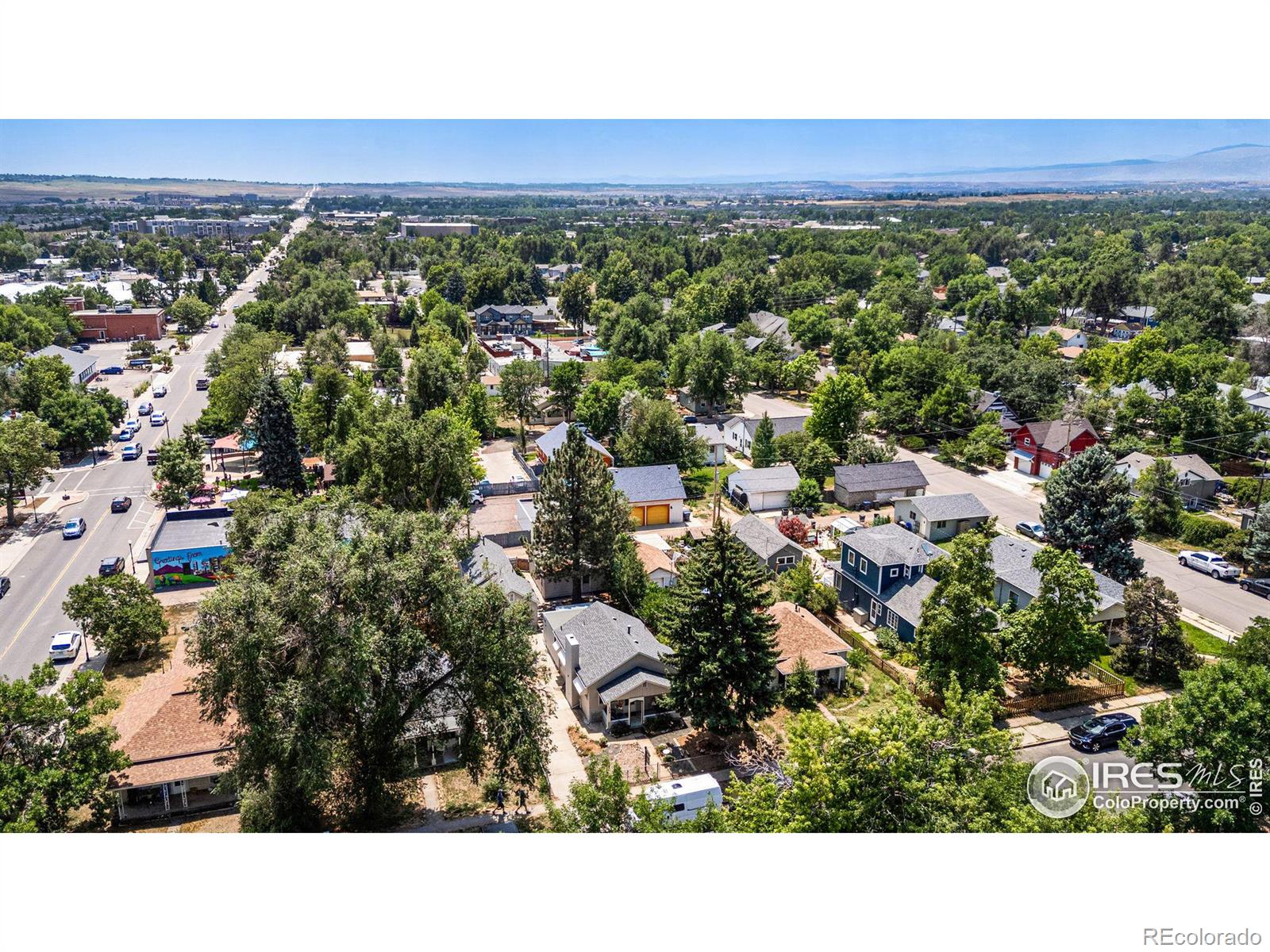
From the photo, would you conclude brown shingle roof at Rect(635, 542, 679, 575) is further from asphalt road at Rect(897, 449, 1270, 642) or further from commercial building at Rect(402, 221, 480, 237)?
commercial building at Rect(402, 221, 480, 237)

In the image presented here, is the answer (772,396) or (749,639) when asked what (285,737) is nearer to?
(749,639)

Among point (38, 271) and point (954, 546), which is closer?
point (954, 546)

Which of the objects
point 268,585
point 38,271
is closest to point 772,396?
point 268,585

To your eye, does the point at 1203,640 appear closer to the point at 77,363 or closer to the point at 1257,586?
the point at 1257,586

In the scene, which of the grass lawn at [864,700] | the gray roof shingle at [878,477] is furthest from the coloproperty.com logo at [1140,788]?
the gray roof shingle at [878,477]

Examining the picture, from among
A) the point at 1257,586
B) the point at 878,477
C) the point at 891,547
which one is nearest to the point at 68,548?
the point at 891,547

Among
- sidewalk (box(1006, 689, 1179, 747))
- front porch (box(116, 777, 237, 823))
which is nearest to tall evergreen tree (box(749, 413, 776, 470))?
sidewalk (box(1006, 689, 1179, 747))

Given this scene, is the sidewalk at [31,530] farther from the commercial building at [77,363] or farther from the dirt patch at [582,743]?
the dirt patch at [582,743]

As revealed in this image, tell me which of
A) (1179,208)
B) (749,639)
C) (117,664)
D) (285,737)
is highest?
(1179,208)
